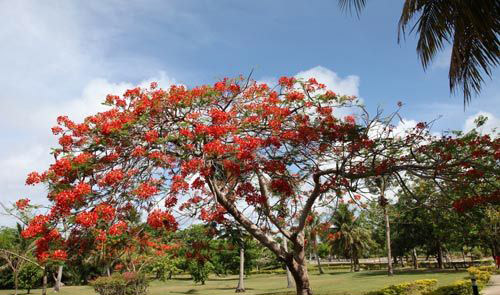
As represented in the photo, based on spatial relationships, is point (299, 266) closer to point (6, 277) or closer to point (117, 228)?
point (117, 228)

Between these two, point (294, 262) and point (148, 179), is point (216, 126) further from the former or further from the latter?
point (294, 262)

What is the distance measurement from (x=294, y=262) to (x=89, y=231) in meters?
4.72

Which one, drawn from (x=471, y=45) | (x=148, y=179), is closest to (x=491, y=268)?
(x=471, y=45)

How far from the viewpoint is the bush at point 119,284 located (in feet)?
60.4

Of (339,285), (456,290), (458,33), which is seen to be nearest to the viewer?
(458,33)

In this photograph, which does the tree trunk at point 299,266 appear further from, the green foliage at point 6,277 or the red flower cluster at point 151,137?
the green foliage at point 6,277

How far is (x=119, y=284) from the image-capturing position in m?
18.5

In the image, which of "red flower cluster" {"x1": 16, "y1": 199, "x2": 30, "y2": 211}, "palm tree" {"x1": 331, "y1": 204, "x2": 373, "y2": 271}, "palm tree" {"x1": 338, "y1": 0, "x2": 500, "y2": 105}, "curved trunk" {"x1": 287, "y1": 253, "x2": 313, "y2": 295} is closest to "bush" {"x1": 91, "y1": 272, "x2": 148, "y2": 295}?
"curved trunk" {"x1": 287, "y1": 253, "x2": 313, "y2": 295}

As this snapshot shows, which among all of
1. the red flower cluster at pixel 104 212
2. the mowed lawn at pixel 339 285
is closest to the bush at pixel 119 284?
the mowed lawn at pixel 339 285

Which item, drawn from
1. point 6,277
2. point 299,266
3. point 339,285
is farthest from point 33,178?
point 6,277

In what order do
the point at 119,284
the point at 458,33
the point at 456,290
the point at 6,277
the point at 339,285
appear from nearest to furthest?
1. the point at 458,33
2. the point at 456,290
3. the point at 119,284
4. the point at 339,285
5. the point at 6,277

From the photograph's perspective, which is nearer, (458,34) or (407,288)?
(458,34)

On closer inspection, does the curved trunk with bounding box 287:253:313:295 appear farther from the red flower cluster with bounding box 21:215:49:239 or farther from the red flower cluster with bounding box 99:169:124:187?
the red flower cluster with bounding box 21:215:49:239

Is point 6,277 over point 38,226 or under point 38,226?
under
